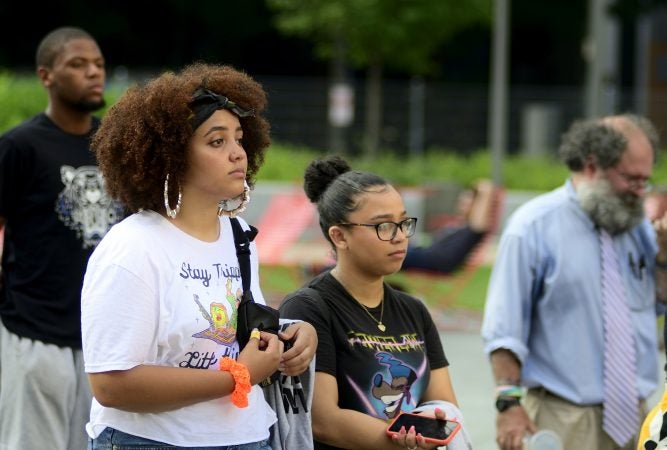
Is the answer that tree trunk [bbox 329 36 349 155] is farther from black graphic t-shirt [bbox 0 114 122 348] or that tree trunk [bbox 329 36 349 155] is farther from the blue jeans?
the blue jeans

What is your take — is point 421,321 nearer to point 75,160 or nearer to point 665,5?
point 75,160

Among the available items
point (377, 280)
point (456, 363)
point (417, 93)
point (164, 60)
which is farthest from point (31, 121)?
point (164, 60)

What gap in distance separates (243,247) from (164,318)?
407 mm

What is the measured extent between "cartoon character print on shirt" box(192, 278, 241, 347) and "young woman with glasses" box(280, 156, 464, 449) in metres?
0.47

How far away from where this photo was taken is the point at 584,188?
495 centimetres

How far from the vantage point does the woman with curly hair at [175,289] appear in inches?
122

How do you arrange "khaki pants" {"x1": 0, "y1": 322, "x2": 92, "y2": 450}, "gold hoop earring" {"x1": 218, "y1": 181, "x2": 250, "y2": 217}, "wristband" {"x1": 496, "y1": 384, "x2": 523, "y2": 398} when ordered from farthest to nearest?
"wristband" {"x1": 496, "y1": 384, "x2": 523, "y2": 398}, "khaki pants" {"x1": 0, "y1": 322, "x2": 92, "y2": 450}, "gold hoop earring" {"x1": 218, "y1": 181, "x2": 250, "y2": 217}

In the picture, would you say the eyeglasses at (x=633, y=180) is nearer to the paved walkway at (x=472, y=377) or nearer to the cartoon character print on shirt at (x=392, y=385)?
the cartoon character print on shirt at (x=392, y=385)

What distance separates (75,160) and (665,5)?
27.6 meters

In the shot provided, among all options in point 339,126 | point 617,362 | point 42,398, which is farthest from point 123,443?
point 339,126

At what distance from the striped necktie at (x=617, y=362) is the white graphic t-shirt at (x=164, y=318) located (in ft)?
6.29

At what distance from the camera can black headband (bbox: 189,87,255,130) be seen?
3.33 meters

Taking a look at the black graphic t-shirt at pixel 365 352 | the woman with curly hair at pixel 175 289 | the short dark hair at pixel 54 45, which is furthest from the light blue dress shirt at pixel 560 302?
the short dark hair at pixel 54 45

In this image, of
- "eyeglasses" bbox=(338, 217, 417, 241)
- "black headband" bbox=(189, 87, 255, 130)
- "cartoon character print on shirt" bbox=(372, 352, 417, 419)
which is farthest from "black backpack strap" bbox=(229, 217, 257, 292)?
"cartoon character print on shirt" bbox=(372, 352, 417, 419)
